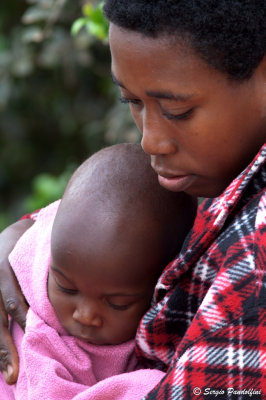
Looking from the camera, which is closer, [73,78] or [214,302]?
[214,302]

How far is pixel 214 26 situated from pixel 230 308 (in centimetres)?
64

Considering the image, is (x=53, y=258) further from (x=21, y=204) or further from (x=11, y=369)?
(x=21, y=204)

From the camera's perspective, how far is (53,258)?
7.34 ft

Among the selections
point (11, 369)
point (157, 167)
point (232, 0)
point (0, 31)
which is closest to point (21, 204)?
point (0, 31)

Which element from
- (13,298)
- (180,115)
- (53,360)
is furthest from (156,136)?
(13,298)

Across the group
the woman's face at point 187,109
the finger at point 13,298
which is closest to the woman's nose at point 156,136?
the woman's face at point 187,109

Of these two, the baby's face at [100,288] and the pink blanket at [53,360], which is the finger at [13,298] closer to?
the pink blanket at [53,360]

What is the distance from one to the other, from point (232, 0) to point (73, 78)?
9.75 ft

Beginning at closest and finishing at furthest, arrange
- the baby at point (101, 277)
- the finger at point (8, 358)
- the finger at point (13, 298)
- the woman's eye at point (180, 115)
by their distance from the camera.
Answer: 1. the woman's eye at point (180, 115)
2. the baby at point (101, 277)
3. the finger at point (8, 358)
4. the finger at point (13, 298)

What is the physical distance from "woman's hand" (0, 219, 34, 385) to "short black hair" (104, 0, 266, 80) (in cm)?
105

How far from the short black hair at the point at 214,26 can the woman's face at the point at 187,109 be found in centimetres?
3

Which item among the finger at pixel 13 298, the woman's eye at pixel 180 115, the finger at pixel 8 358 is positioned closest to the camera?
the woman's eye at pixel 180 115

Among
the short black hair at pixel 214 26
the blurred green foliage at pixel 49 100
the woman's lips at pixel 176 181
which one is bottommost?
the blurred green foliage at pixel 49 100

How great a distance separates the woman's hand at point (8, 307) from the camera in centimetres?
232
